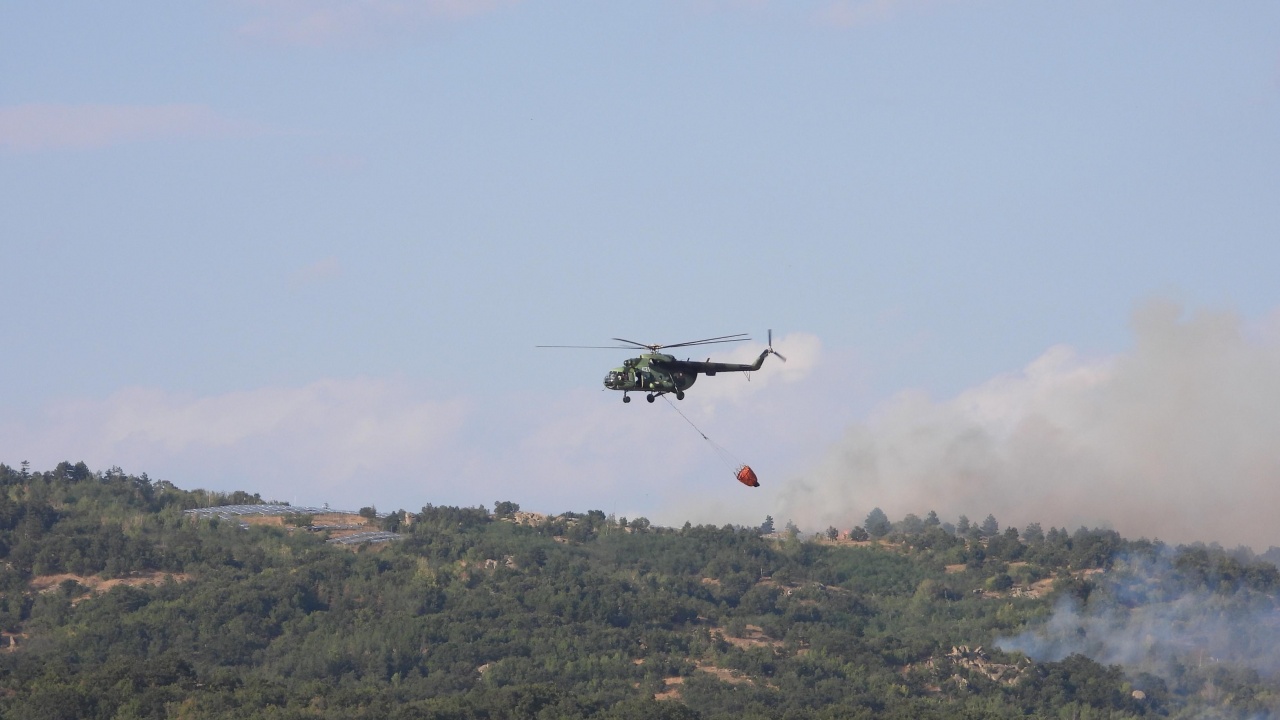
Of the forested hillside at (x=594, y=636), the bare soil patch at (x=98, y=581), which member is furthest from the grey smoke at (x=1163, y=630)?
the bare soil patch at (x=98, y=581)

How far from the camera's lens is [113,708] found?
124500mm

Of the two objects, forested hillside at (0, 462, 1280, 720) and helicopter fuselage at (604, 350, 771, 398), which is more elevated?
helicopter fuselage at (604, 350, 771, 398)

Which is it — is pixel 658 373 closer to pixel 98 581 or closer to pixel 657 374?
pixel 657 374

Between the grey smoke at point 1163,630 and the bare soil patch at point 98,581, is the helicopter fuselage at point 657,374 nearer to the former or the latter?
the grey smoke at point 1163,630

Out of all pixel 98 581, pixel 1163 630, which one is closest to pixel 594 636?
pixel 98 581

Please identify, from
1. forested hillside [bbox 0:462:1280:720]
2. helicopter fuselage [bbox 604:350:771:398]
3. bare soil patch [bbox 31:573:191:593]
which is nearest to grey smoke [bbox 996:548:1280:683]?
forested hillside [bbox 0:462:1280:720]

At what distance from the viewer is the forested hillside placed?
154375 mm

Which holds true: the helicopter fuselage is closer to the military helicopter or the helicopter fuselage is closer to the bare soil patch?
the military helicopter

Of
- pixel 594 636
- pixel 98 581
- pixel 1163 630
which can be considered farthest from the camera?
pixel 98 581

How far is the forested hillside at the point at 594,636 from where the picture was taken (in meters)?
154

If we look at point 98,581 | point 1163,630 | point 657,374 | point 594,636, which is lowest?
point 594,636

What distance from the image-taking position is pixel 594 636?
172 m

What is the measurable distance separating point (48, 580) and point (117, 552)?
708 centimetres

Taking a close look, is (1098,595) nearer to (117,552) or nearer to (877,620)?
(877,620)
